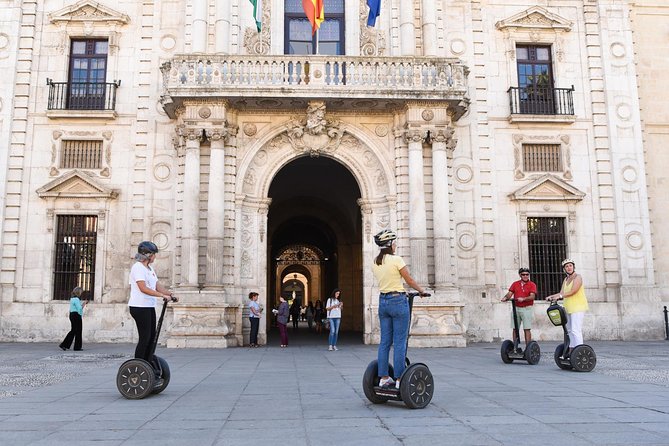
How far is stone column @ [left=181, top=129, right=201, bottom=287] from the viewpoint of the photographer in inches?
685

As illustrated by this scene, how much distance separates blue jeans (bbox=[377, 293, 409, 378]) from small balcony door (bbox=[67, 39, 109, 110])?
52.7ft

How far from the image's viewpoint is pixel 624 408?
669 centimetres

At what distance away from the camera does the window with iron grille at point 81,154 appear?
1966 centimetres

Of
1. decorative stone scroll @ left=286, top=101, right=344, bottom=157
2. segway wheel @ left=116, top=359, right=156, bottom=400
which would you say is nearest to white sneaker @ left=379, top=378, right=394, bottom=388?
segway wheel @ left=116, top=359, right=156, bottom=400

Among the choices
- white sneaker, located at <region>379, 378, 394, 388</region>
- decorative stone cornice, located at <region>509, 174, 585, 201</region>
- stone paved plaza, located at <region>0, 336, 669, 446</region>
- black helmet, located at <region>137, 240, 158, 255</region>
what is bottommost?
stone paved plaza, located at <region>0, 336, 669, 446</region>

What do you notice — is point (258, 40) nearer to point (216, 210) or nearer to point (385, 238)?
point (216, 210)

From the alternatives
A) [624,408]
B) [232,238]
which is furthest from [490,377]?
[232,238]

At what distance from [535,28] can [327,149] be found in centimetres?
880

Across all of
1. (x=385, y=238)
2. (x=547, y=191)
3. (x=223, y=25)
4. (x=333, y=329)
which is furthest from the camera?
(x=547, y=191)

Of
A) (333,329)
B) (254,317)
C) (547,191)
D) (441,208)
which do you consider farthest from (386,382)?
(547,191)

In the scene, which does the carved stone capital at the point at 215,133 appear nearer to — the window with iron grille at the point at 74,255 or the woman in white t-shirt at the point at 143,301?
the window with iron grille at the point at 74,255

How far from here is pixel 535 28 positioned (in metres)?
21.0

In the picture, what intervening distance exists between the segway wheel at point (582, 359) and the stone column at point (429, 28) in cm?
1192

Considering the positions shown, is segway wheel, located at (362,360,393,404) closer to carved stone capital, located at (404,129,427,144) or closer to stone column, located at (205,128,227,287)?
stone column, located at (205,128,227,287)
